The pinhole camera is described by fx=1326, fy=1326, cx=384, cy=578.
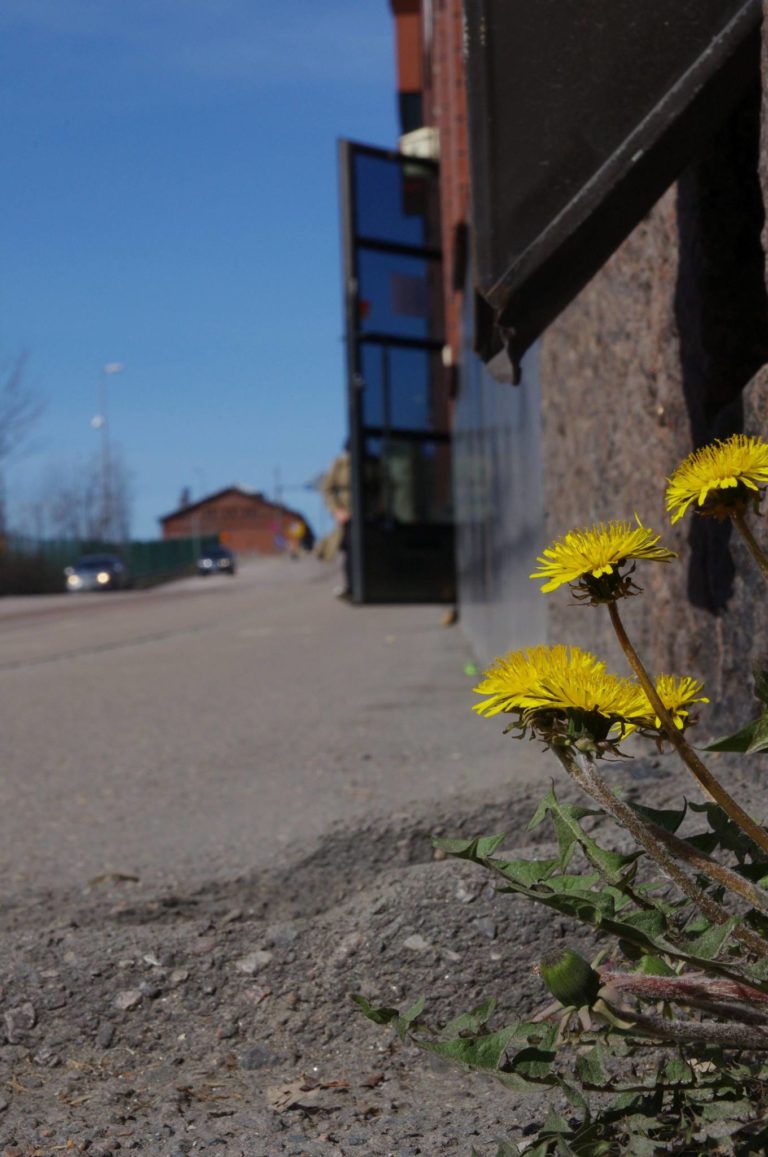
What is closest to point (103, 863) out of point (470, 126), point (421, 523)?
point (470, 126)

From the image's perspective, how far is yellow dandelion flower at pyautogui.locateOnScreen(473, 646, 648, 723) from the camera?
111cm

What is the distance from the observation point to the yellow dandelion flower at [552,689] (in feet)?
3.65

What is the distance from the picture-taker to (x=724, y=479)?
1.14 metres

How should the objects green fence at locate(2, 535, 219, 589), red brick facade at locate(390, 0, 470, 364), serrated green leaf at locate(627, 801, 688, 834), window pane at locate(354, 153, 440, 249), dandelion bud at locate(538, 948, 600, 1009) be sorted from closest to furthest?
dandelion bud at locate(538, 948, 600, 1009) < serrated green leaf at locate(627, 801, 688, 834) < red brick facade at locate(390, 0, 470, 364) < window pane at locate(354, 153, 440, 249) < green fence at locate(2, 535, 219, 589)

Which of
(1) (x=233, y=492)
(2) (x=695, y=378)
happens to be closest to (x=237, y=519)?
(1) (x=233, y=492)

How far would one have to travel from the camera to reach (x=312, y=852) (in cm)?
260

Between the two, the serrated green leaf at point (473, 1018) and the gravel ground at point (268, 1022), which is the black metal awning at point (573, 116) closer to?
the gravel ground at point (268, 1022)

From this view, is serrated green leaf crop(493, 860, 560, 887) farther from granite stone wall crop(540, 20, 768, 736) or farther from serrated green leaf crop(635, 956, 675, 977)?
granite stone wall crop(540, 20, 768, 736)

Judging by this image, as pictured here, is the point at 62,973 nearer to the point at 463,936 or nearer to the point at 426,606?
the point at 463,936

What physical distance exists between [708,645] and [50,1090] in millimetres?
1466

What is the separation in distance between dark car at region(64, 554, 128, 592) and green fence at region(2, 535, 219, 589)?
10.9ft

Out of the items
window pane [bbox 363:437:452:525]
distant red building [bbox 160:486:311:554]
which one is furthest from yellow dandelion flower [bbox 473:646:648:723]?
distant red building [bbox 160:486:311:554]

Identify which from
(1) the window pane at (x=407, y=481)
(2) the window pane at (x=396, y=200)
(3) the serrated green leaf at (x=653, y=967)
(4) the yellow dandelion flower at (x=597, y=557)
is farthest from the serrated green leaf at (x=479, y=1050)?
(2) the window pane at (x=396, y=200)

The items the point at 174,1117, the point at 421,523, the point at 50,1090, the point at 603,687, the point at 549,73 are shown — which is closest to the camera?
the point at 603,687
